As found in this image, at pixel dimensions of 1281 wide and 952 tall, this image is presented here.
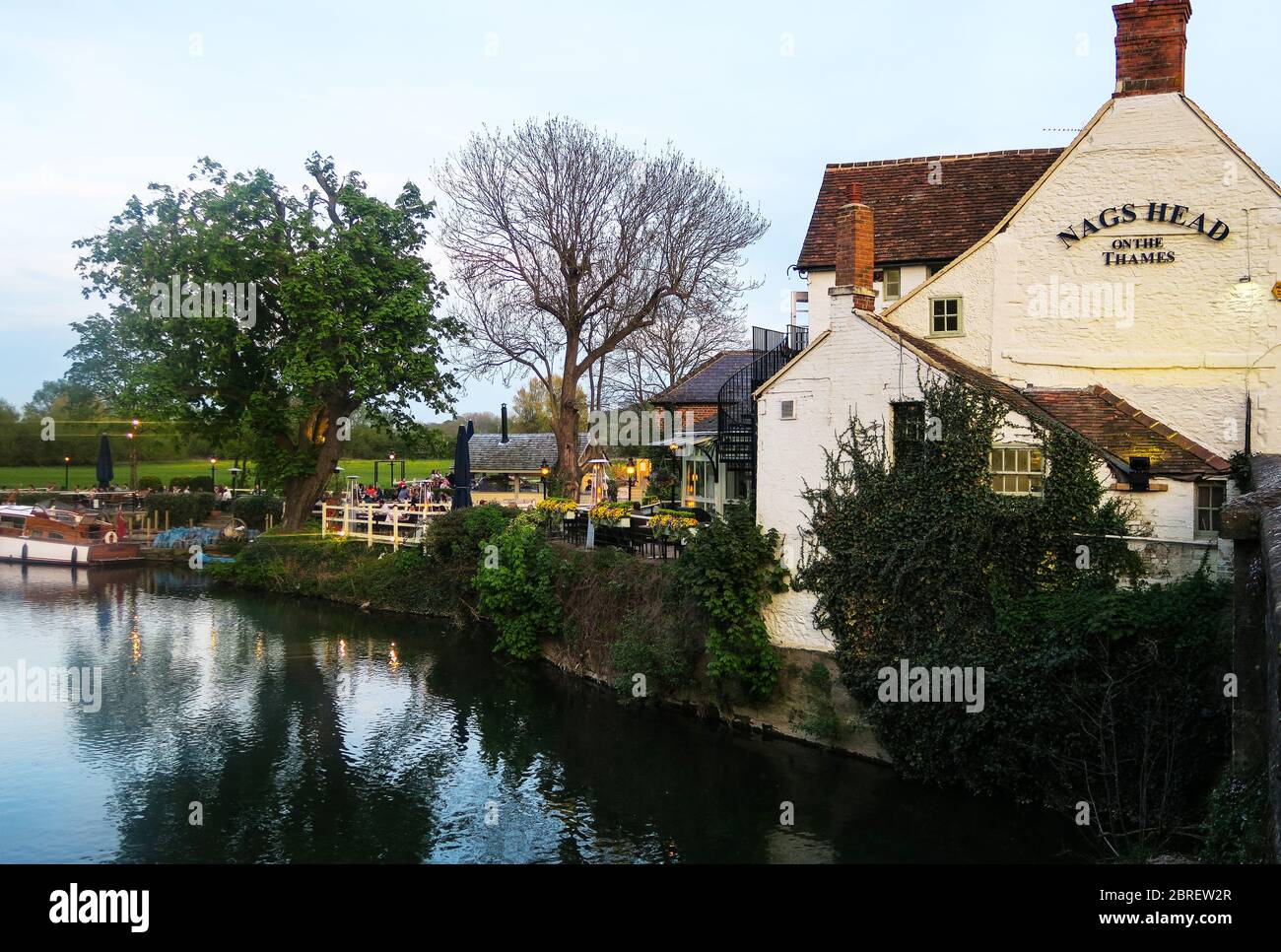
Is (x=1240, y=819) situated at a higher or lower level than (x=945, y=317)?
lower

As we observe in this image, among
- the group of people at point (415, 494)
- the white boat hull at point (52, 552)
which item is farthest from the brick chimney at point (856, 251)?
the white boat hull at point (52, 552)

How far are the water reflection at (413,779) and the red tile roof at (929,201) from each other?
11.1m

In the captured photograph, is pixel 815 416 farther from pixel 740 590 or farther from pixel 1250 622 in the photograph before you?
pixel 1250 622

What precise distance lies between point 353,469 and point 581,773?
5617 cm

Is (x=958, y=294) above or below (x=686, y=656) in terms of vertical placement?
above

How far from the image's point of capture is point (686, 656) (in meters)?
18.7

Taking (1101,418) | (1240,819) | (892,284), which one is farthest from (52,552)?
(1240,819)

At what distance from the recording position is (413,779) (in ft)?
52.1

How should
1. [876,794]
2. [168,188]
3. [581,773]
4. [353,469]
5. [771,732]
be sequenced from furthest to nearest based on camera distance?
[353,469] → [168,188] → [771,732] → [581,773] → [876,794]

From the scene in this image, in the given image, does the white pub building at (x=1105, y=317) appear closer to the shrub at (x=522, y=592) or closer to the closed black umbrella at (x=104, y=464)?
the shrub at (x=522, y=592)

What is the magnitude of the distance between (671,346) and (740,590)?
82.3ft

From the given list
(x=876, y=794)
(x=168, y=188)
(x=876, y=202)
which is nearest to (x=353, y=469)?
(x=168, y=188)
